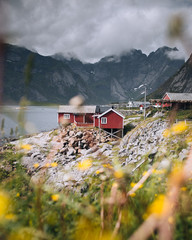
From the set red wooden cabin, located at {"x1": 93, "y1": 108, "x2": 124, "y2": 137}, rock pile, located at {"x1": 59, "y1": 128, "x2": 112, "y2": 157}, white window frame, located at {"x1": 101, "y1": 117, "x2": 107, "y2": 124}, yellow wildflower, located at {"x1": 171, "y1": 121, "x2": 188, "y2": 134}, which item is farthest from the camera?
white window frame, located at {"x1": 101, "y1": 117, "x2": 107, "y2": 124}

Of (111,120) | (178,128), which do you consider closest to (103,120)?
(111,120)

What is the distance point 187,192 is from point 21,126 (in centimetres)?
190

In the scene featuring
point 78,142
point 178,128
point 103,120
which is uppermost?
point 178,128

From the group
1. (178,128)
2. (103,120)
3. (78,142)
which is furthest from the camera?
(103,120)

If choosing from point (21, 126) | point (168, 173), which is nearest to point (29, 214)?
point (21, 126)

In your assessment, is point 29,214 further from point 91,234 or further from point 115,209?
point 115,209

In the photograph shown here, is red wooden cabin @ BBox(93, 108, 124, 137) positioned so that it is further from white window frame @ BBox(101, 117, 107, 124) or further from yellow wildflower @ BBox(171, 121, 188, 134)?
yellow wildflower @ BBox(171, 121, 188, 134)

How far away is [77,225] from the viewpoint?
1409 mm

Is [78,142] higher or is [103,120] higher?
[103,120]

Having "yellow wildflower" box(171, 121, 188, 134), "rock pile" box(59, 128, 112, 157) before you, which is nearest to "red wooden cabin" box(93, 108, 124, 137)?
"rock pile" box(59, 128, 112, 157)

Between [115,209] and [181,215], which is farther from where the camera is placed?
[115,209]

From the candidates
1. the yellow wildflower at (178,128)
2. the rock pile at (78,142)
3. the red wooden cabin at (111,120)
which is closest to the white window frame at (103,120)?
the red wooden cabin at (111,120)

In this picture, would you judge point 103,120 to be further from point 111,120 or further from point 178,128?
point 178,128

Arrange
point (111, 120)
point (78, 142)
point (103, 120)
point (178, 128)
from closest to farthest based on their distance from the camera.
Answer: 1. point (178, 128)
2. point (78, 142)
3. point (111, 120)
4. point (103, 120)
